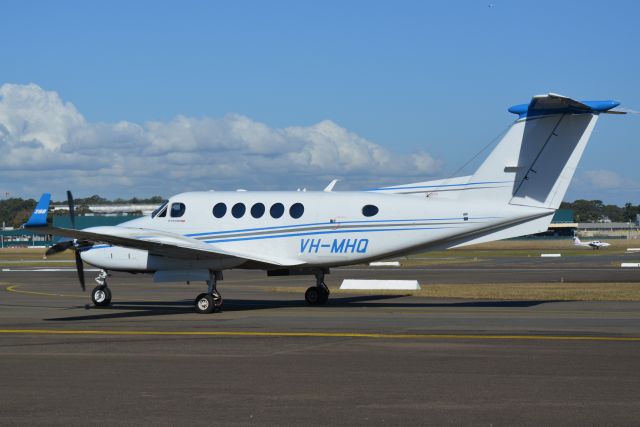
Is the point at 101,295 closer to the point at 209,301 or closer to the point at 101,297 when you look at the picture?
the point at 101,297

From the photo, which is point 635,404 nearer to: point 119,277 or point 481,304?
point 481,304

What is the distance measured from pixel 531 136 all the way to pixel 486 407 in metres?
14.5

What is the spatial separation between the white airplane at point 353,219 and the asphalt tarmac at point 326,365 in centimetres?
161

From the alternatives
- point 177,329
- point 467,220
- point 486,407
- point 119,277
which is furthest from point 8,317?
point 119,277

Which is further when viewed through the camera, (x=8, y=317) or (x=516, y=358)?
(x=8, y=317)

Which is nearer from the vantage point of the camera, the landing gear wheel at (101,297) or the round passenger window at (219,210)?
the round passenger window at (219,210)

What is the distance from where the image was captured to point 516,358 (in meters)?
15.1

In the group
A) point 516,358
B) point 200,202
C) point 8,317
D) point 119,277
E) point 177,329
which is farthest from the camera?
point 119,277

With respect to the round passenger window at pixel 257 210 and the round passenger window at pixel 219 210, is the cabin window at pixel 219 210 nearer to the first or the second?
the round passenger window at pixel 219 210

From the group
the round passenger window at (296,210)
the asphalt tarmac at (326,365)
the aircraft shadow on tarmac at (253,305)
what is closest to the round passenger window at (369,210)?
the round passenger window at (296,210)

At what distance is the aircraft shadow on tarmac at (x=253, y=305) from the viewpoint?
25.9 m

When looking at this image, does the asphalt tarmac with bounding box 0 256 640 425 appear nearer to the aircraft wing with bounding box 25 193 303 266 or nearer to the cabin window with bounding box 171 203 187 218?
the aircraft wing with bounding box 25 193 303 266

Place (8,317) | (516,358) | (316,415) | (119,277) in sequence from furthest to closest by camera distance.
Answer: (119,277), (8,317), (516,358), (316,415)

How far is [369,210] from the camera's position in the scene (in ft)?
84.2
